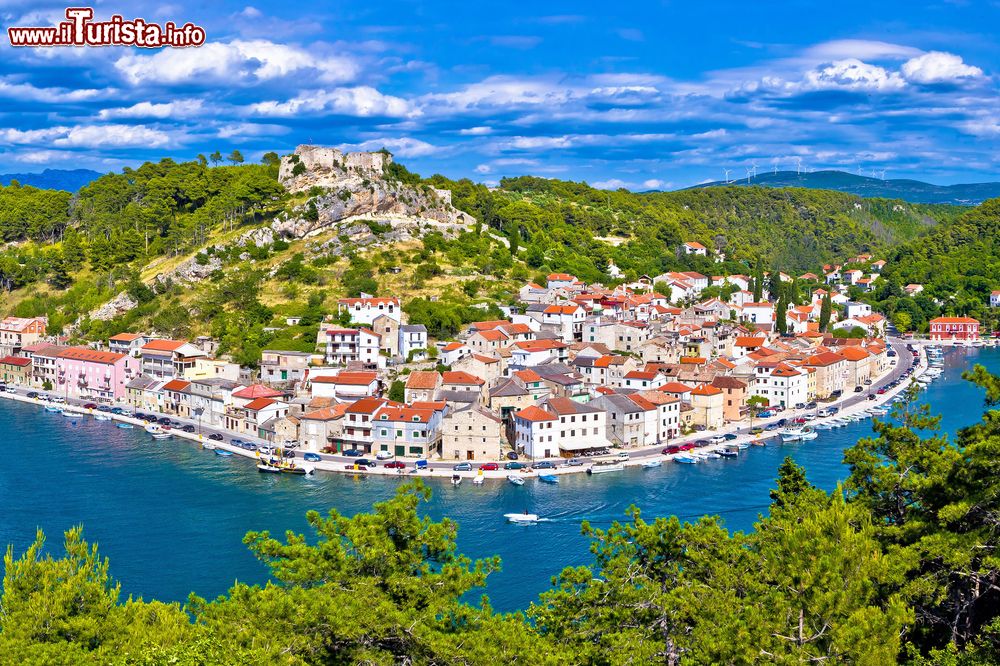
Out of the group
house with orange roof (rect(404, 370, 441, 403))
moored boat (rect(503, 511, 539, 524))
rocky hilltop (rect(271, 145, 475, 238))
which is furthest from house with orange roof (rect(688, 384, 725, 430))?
rocky hilltop (rect(271, 145, 475, 238))

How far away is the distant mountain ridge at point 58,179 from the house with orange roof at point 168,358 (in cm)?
12524

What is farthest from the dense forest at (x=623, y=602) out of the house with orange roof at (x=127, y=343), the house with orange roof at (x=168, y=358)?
the house with orange roof at (x=127, y=343)

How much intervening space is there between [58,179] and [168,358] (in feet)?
465

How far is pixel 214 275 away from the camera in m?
44.9

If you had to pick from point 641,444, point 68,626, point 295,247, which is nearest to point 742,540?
point 68,626

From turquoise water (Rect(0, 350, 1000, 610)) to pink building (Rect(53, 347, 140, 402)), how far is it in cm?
631

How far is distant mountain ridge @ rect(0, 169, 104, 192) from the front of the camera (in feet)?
495

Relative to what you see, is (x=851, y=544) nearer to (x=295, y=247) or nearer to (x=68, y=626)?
(x=68, y=626)

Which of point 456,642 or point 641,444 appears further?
point 641,444

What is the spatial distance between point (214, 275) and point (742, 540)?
1479 inches

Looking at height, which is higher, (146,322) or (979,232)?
(979,232)

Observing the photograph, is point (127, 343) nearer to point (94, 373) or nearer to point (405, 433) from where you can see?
point (94, 373)

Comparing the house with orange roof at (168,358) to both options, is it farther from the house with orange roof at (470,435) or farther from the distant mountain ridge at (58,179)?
the distant mountain ridge at (58,179)

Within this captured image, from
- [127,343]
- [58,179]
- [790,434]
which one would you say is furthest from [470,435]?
[58,179]
